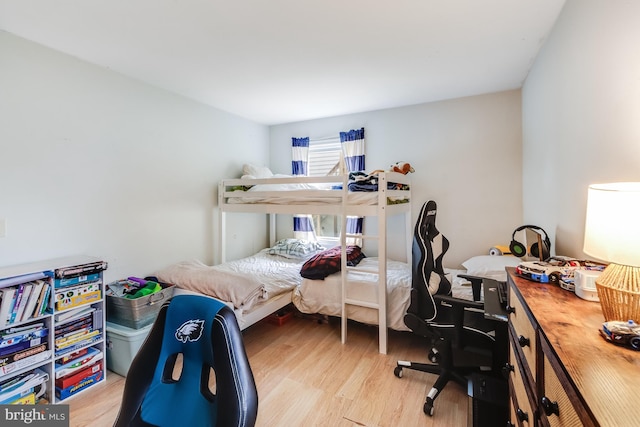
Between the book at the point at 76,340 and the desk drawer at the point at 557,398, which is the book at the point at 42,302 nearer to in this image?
the book at the point at 76,340

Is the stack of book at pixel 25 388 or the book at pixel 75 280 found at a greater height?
the book at pixel 75 280

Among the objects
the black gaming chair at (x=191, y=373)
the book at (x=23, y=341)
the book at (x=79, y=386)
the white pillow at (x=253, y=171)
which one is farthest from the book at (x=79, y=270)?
the white pillow at (x=253, y=171)

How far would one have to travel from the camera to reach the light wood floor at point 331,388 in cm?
174

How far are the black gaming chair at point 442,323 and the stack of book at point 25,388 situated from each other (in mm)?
2306

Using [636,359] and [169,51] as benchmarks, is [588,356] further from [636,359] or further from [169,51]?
[169,51]

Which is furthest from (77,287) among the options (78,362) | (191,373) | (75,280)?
(191,373)

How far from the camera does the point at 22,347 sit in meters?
1.73

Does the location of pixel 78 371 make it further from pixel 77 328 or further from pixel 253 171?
pixel 253 171

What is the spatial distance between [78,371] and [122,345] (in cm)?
27

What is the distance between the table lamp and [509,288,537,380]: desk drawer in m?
0.20

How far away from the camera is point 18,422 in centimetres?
164

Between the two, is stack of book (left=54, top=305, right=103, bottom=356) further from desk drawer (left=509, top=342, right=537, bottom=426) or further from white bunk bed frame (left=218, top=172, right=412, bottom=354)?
desk drawer (left=509, top=342, right=537, bottom=426)

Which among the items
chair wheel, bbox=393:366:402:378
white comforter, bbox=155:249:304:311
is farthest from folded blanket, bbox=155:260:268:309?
chair wheel, bbox=393:366:402:378

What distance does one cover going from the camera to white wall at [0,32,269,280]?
197cm
